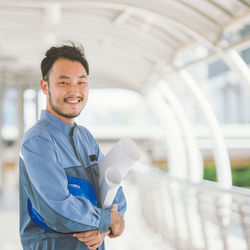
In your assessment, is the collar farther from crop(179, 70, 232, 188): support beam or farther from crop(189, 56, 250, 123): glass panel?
crop(189, 56, 250, 123): glass panel

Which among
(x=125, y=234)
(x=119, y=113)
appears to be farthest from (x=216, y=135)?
(x=119, y=113)

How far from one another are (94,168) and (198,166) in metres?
8.11

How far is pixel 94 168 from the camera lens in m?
2.18

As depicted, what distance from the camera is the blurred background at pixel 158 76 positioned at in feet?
17.1

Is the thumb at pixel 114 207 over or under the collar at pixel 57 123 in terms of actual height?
under

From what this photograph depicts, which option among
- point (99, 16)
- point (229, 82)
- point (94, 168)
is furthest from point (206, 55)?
point (229, 82)

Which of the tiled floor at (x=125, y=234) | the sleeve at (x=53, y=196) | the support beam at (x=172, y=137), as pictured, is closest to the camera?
the sleeve at (x=53, y=196)

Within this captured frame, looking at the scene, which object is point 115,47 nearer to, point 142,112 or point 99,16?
point 99,16

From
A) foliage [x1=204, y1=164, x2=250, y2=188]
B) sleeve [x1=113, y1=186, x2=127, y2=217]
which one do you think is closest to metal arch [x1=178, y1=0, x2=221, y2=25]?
sleeve [x1=113, y1=186, x2=127, y2=217]

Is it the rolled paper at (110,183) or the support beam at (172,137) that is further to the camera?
the support beam at (172,137)

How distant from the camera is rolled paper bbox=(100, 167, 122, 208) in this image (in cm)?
197

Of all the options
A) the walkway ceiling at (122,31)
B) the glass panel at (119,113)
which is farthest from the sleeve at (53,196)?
the glass panel at (119,113)

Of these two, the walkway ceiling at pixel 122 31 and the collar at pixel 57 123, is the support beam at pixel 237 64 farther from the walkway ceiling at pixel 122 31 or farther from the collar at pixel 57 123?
the collar at pixel 57 123

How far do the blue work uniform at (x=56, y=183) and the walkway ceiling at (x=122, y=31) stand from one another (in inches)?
55.7
